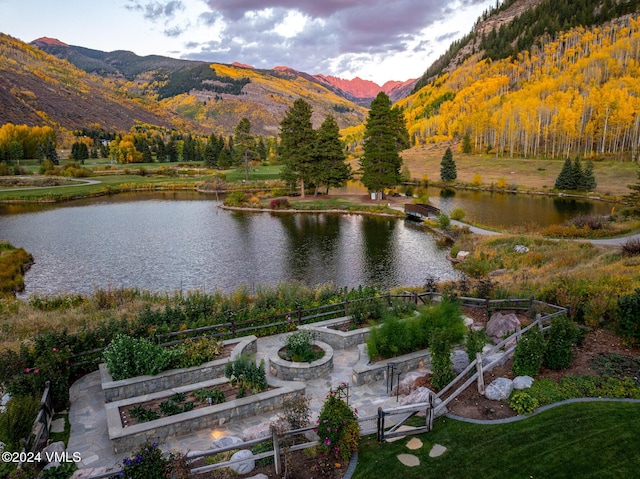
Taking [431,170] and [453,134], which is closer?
[431,170]

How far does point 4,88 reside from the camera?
16788 cm

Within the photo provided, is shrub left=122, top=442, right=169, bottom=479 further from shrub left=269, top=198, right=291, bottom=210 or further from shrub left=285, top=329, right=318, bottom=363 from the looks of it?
shrub left=269, top=198, right=291, bottom=210

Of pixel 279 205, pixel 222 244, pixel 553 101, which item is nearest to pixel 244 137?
pixel 279 205

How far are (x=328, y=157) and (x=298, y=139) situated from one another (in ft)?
17.0

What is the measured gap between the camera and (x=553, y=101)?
10119cm

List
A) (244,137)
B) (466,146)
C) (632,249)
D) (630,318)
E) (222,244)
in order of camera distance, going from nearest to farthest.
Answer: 1. (630,318)
2. (632,249)
3. (222,244)
4. (244,137)
5. (466,146)

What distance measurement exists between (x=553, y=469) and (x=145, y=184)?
83577 mm

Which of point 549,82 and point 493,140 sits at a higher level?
point 549,82

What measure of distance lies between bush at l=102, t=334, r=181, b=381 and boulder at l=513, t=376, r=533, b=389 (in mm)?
8997

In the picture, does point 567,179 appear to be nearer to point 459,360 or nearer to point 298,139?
point 298,139

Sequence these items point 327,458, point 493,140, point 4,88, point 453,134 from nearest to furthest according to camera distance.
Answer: point 327,458, point 493,140, point 453,134, point 4,88

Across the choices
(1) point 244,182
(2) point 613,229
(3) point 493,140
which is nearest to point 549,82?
(3) point 493,140

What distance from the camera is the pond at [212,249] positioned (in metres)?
26.5

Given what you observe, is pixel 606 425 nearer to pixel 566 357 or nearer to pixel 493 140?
pixel 566 357
